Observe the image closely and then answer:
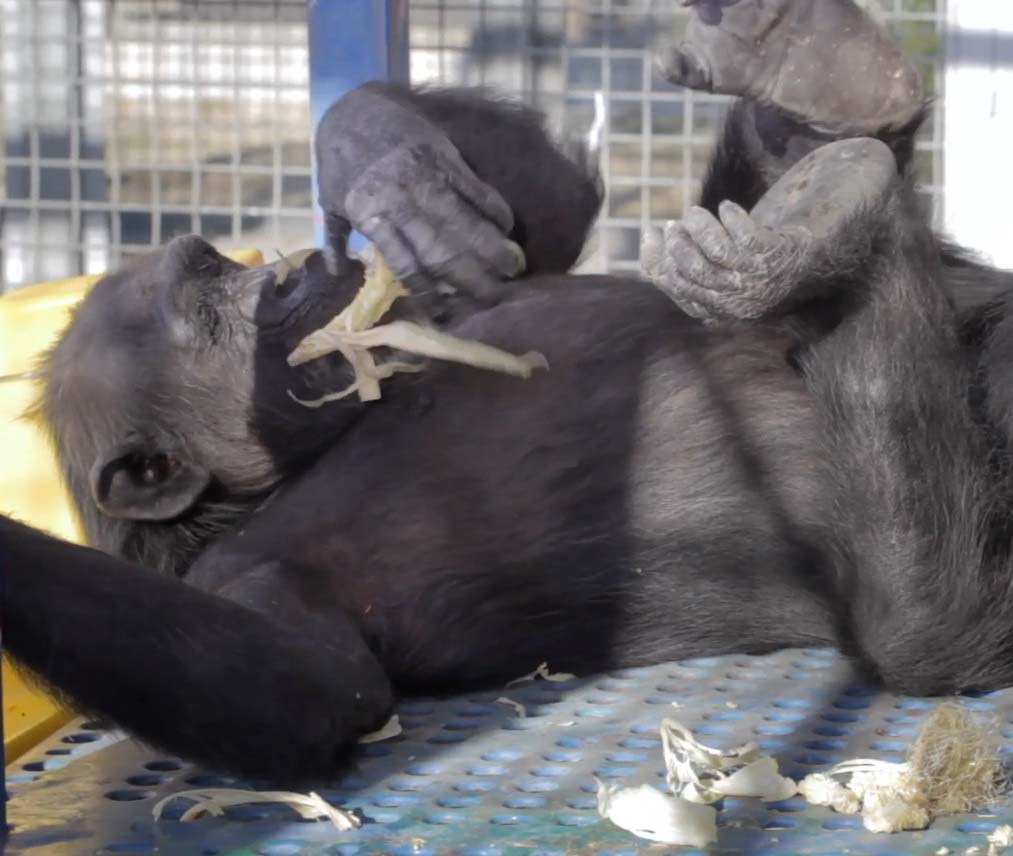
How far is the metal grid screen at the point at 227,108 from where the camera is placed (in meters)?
3.83

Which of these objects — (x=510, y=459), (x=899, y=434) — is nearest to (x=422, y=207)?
(x=510, y=459)

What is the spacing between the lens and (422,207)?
1.97 metres

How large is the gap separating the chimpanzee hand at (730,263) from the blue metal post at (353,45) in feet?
3.41

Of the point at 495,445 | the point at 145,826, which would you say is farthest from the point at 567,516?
the point at 145,826

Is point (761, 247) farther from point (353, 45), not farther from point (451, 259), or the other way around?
point (353, 45)

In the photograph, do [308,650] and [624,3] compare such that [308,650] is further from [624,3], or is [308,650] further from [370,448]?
[624,3]

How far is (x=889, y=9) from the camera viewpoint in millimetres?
3943

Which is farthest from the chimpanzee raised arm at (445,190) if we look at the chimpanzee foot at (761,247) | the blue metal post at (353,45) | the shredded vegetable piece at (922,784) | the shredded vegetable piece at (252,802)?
the shredded vegetable piece at (922,784)

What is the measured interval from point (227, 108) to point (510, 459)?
8.57 ft

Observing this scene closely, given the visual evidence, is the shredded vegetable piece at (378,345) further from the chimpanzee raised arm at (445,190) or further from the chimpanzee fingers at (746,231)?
the chimpanzee fingers at (746,231)

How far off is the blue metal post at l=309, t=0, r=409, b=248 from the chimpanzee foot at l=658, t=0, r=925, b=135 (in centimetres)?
89

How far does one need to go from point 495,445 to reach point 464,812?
605mm

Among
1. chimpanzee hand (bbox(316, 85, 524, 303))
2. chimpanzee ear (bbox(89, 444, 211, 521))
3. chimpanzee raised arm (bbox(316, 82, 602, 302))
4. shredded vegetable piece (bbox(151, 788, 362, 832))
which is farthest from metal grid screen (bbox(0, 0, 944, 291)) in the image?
shredded vegetable piece (bbox(151, 788, 362, 832))

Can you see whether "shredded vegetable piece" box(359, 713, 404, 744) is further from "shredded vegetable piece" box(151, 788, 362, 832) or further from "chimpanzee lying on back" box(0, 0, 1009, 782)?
"shredded vegetable piece" box(151, 788, 362, 832)
